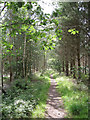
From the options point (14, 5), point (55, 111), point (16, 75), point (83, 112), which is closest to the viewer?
point (14, 5)

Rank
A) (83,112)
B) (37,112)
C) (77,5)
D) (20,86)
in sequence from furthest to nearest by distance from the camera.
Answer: (20,86) < (77,5) < (37,112) < (83,112)

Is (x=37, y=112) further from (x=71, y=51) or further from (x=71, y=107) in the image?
(x=71, y=51)

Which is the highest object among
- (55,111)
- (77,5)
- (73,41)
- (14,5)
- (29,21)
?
(77,5)

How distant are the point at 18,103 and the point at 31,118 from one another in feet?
3.60

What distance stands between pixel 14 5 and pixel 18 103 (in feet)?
16.0

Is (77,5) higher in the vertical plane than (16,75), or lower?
higher

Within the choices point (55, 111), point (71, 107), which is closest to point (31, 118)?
point (55, 111)

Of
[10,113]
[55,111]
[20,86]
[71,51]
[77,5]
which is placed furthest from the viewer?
[71,51]

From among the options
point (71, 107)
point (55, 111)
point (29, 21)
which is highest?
point (29, 21)

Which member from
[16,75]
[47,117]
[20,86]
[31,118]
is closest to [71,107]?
[47,117]

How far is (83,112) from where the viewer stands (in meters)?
5.01

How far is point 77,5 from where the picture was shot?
9.52m

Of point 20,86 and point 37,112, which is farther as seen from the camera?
point 20,86

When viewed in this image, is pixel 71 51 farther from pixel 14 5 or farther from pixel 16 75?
pixel 14 5
